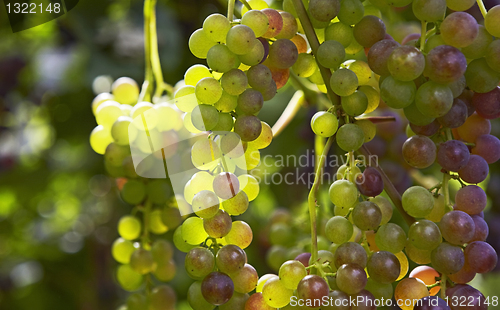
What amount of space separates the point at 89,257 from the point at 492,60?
0.99m

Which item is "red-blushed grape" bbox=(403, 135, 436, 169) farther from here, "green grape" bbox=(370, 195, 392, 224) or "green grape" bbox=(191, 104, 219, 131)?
"green grape" bbox=(191, 104, 219, 131)

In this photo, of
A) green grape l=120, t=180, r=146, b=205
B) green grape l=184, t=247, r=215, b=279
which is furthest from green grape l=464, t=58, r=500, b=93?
green grape l=120, t=180, r=146, b=205

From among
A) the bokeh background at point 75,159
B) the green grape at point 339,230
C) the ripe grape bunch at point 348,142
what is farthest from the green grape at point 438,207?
the bokeh background at point 75,159

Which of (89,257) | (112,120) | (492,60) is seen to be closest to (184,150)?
(112,120)

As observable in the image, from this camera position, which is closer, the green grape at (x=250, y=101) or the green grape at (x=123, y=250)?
the green grape at (x=250, y=101)

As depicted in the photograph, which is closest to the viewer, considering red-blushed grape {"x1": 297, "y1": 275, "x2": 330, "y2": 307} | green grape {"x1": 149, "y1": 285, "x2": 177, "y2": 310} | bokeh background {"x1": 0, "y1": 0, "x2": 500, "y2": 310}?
red-blushed grape {"x1": 297, "y1": 275, "x2": 330, "y2": 307}

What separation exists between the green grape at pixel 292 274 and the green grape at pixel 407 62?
199 mm

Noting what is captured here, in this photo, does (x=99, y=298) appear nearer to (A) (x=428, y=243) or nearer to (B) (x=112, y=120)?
(B) (x=112, y=120)

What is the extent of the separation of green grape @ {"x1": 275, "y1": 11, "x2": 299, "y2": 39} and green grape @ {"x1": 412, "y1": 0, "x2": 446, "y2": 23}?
11cm

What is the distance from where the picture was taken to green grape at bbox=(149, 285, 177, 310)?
58 cm

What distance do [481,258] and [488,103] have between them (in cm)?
15

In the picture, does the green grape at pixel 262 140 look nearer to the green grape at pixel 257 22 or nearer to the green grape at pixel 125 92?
the green grape at pixel 257 22

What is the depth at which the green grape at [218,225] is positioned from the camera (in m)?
0.42

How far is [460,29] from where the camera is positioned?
15.6 inches
